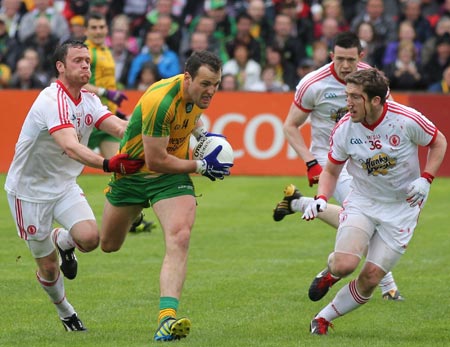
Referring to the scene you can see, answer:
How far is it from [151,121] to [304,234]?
6.13 meters

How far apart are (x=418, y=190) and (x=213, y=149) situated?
1.56 meters

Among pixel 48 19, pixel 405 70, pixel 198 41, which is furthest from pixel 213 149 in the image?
pixel 48 19

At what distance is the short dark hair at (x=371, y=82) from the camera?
8.70m

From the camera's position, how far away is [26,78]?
812 inches

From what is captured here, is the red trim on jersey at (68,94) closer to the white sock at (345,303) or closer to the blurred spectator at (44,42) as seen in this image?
the white sock at (345,303)

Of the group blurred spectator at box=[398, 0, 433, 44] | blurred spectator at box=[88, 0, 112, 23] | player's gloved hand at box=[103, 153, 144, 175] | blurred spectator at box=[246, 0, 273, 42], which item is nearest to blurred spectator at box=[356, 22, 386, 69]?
blurred spectator at box=[398, 0, 433, 44]

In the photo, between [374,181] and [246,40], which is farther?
[246,40]

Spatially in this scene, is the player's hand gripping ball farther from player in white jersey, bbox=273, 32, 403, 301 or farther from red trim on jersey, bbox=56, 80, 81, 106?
player in white jersey, bbox=273, 32, 403, 301

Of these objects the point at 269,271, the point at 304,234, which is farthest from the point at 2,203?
the point at 269,271

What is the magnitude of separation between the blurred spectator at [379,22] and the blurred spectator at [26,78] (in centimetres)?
565

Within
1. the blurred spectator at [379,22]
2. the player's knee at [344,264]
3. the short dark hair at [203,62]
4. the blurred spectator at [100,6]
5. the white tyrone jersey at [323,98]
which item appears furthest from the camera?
the blurred spectator at [100,6]

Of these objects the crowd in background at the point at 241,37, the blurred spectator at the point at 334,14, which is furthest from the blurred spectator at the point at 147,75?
the blurred spectator at the point at 334,14

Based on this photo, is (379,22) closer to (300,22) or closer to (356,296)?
(300,22)

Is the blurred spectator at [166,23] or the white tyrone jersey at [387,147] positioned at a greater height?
the white tyrone jersey at [387,147]
